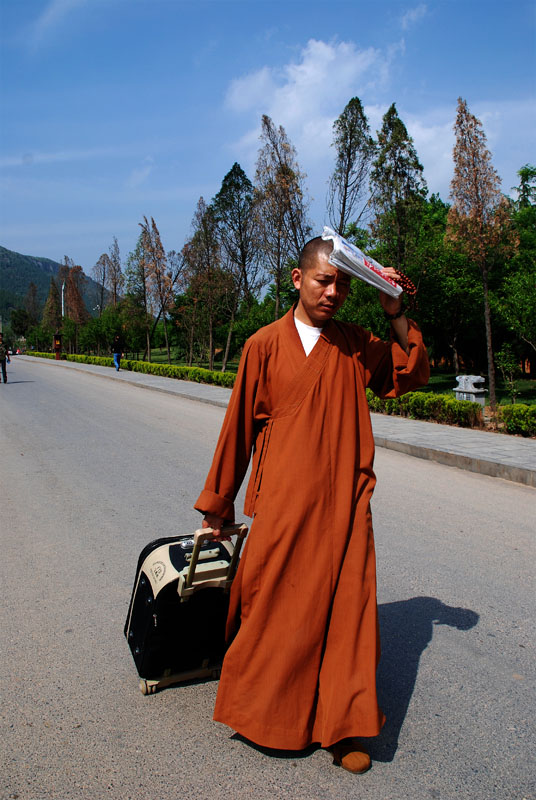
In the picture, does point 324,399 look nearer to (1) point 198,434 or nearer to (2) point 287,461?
(2) point 287,461

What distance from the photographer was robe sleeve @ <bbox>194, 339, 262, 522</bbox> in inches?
92.4

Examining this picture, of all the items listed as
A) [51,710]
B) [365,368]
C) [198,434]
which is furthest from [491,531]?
[198,434]

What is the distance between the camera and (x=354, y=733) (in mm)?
2184

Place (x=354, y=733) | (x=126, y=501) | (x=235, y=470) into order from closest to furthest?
1. (x=354, y=733)
2. (x=235, y=470)
3. (x=126, y=501)

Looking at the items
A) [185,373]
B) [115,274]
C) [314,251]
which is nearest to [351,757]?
[314,251]

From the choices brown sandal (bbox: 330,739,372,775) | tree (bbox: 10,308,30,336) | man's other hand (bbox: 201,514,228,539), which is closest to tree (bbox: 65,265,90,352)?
tree (bbox: 10,308,30,336)

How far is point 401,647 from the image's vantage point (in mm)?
3162

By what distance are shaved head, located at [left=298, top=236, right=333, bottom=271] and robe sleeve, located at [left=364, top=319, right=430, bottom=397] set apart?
0.41 meters

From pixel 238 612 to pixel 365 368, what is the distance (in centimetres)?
107

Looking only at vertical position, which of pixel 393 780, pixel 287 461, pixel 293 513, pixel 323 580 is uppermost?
pixel 287 461

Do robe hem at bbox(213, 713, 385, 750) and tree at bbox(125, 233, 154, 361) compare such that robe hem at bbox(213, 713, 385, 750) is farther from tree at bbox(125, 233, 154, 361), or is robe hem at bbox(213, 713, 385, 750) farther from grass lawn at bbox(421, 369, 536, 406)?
tree at bbox(125, 233, 154, 361)

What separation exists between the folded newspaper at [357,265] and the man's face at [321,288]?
3.3 inches

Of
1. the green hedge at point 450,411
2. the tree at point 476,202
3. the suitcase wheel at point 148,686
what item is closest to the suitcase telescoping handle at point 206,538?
the suitcase wheel at point 148,686

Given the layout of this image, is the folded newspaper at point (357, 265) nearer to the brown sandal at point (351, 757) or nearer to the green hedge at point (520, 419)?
the brown sandal at point (351, 757)
